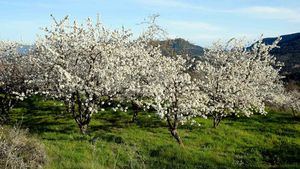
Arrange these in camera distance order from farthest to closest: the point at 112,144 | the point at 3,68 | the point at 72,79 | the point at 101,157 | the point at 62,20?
the point at 3,68
the point at 62,20
the point at 72,79
the point at 112,144
the point at 101,157

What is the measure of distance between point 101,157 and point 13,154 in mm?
5101

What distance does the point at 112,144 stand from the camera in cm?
2075

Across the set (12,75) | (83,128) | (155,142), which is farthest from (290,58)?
(83,128)

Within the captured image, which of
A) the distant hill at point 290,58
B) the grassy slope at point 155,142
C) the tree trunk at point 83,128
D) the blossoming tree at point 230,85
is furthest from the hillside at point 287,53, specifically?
the tree trunk at point 83,128

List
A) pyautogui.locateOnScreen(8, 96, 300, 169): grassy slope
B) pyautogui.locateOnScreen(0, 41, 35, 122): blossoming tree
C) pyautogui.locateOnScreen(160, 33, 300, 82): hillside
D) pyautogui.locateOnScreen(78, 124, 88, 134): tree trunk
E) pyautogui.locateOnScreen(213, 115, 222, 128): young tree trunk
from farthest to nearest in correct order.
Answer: pyautogui.locateOnScreen(160, 33, 300, 82): hillside < pyautogui.locateOnScreen(0, 41, 35, 122): blossoming tree < pyautogui.locateOnScreen(213, 115, 222, 128): young tree trunk < pyautogui.locateOnScreen(78, 124, 88, 134): tree trunk < pyautogui.locateOnScreen(8, 96, 300, 169): grassy slope

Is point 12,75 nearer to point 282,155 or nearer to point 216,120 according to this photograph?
point 216,120

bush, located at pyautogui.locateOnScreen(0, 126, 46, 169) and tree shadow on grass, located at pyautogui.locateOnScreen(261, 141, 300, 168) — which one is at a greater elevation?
bush, located at pyautogui.locateOnScreen(0, 126, 46, 169)

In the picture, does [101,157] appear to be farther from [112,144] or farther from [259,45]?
[259,45]

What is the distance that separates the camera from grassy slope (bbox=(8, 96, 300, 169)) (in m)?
18.1

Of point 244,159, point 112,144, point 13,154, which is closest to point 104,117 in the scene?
point 112,144

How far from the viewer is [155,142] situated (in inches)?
898

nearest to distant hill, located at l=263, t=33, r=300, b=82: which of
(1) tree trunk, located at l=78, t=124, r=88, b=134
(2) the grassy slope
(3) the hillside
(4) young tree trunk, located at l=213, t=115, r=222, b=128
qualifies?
(3) the hillside

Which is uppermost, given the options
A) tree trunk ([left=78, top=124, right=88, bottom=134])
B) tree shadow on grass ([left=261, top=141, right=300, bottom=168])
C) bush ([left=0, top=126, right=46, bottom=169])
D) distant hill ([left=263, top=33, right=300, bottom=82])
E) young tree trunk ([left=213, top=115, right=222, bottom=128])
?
bush ([left=0, top=126, right=46, bottom=169])

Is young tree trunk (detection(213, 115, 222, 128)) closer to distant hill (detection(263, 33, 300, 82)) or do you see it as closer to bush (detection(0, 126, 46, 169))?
bush (detection(0, 126, 46, 169))
